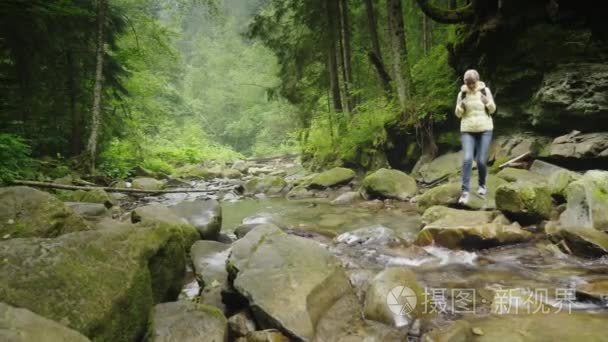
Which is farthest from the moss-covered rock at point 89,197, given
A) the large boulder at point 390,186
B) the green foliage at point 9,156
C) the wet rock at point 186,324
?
the large boulder at point 390,186

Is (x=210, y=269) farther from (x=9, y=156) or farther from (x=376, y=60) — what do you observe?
(x=376, y=60)

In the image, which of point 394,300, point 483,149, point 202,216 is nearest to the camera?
point 394,300

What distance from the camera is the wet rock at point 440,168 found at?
10.0 m

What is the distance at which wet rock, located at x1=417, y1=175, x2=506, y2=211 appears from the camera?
21.4 ft

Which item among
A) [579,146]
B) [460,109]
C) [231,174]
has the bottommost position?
[231,174]

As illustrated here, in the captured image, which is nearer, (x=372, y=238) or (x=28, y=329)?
(x=28, y=329)

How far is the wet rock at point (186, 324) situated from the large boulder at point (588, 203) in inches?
181

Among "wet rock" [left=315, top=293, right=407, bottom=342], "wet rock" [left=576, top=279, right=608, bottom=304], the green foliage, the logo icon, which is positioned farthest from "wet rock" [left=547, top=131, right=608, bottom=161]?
the green foliage

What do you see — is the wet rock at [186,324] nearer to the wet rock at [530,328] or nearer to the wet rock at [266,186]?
the wet rock at [530,328]

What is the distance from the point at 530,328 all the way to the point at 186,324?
286 cm

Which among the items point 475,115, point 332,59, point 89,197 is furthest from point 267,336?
point 332,59

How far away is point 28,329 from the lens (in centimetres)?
208

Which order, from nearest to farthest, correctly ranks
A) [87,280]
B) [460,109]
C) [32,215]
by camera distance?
1. [87,280]
2. [32,215]
3. [460,109]

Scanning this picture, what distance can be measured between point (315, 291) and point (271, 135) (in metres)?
39.1
